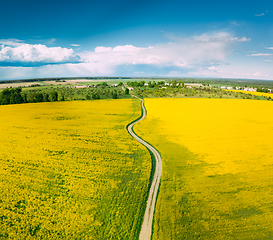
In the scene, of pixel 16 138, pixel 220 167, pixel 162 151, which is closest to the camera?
pixel 220 167

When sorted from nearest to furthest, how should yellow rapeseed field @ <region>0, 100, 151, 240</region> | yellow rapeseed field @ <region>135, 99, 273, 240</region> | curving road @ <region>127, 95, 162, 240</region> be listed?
curving road @ <region>127, 95, 162, 240</region> < yellow rapeseed field @ <region>0, 100, 151, 240</region> < yellow rapeseed field @ <region>135, 99, 273, 240</region>

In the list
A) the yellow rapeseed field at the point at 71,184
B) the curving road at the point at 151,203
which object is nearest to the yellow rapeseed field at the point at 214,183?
the curving road at the point at 151,203

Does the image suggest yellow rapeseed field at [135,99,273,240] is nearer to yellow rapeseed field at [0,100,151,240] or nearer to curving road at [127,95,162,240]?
curving road at [127,95,162,240]

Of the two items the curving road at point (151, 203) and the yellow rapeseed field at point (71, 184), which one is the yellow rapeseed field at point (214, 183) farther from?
the yellow rapeseed field at point (71, 184)

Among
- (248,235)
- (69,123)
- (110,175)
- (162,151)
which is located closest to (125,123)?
(69,123)

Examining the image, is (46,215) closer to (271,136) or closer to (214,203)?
(214,203)

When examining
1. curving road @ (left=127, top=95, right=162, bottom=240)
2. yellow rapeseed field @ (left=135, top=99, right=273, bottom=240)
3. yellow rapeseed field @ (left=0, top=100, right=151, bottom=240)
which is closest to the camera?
curving road @ (left=127, top=95, right=162, bottom=240)

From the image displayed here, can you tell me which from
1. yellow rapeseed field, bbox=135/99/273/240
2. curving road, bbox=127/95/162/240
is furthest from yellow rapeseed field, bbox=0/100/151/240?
yellow rapeseed field, bbox=135/99/273/240

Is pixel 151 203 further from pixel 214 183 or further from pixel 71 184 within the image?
pixel 71 184
